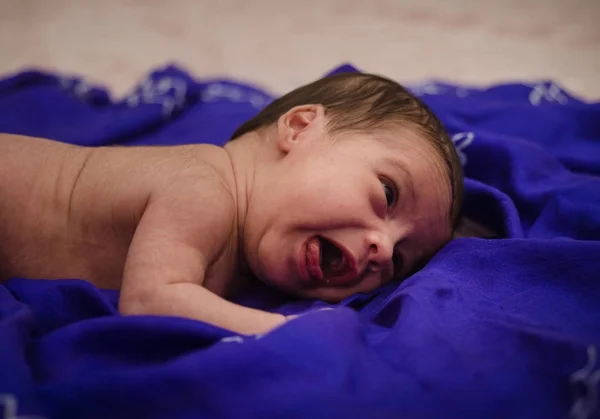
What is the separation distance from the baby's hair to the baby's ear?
0.05 ft

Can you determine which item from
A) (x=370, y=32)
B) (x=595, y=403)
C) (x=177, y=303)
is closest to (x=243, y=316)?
(x=177, y=303)

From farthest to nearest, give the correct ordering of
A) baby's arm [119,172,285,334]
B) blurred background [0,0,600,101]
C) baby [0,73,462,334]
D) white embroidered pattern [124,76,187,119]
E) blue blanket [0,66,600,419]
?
blurred background [0,0,600,101] → white embroidered pattern [124,76,187,119] → baby [0,73,462,334] → baby's arm [119,172,285,334] → blue blanket [0,66,600,419]

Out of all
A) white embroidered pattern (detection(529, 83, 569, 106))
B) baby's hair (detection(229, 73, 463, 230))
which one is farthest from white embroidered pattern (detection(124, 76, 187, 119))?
white embroidered pattern (detection(529, 83, 569, 106))

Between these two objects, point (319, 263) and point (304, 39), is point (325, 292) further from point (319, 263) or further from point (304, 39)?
point (304, 39)

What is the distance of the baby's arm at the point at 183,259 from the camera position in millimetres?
744

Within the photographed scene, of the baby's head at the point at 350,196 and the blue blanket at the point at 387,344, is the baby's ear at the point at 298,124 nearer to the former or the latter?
the baby's head at the point at 350,196

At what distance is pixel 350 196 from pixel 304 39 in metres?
1.28

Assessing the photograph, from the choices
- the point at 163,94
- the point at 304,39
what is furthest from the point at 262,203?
the point at 304,39

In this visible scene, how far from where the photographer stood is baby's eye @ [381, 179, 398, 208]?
0.89 meters

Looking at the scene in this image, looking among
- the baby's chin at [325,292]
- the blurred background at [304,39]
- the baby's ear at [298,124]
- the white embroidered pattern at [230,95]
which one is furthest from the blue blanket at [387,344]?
the blurred background at [304,39]

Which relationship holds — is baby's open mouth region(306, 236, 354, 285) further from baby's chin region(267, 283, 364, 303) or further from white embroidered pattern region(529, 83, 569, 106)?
white embroidered pattern region(529, 83, 569, 106)

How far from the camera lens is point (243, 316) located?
0.75 meters

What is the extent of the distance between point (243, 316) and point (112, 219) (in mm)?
250

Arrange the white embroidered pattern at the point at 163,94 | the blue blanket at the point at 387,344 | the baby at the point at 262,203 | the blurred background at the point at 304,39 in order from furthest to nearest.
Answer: the blurred background at the point at 304,39 < the white embroidered pattern at the point at 163,94 < the baby at the point at 262,203 < the blue blanket at the point at 387,344
